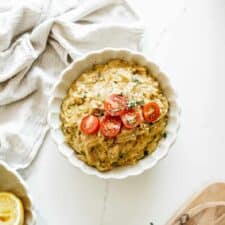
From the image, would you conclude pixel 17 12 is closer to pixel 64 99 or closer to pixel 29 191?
pixel 64 99

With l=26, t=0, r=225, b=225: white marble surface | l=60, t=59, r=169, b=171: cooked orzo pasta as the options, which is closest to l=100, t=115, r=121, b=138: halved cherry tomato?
l=60, t=59, r=169, b=171: cooked orzo pasta

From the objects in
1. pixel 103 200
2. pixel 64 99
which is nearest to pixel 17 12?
pixel 64 99

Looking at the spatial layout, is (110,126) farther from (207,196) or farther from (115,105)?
(207,196)

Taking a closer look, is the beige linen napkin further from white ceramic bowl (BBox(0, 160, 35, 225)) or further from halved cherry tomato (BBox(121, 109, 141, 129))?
halved cherry tomato (BBox(121, 109, 141, 129))

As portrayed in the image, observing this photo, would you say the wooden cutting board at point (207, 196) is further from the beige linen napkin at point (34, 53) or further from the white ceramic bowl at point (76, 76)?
the beige linen napkin at point (34, 53)

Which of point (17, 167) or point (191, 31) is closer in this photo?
point (17, 167)

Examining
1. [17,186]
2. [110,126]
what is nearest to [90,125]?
[110,126]
